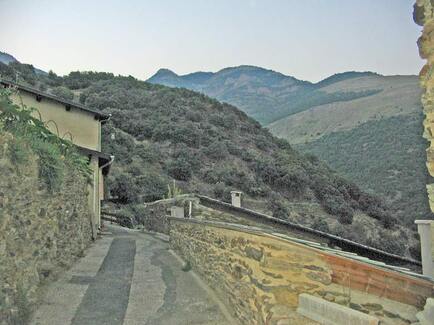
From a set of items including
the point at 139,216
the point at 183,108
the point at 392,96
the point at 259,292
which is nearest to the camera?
the point at 259,292

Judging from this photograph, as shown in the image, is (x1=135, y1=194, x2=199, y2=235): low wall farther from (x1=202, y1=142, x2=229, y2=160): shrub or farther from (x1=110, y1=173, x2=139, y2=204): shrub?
(x1=202, y1=142, x2=229, y2=160): shrub

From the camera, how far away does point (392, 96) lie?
247 ft

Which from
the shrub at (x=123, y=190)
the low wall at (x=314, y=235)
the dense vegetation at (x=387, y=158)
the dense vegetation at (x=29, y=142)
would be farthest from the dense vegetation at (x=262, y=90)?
the dense vegetation at (x=29, y=142)

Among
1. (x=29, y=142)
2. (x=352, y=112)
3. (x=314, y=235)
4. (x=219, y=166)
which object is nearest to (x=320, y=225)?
(x=219, y=166)

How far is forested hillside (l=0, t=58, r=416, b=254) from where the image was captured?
99.7 feet

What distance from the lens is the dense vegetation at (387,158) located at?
37781mm

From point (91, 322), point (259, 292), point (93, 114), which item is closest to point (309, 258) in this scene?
point (259, 292)

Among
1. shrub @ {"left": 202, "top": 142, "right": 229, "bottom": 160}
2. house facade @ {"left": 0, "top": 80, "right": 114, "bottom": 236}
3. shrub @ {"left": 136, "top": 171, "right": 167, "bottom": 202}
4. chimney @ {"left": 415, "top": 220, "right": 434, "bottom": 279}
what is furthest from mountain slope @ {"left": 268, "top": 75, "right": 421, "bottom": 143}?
chimney @ {"left": 415, "top": 220, "right": 434, "bottom": 279}

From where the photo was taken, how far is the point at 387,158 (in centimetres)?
4781

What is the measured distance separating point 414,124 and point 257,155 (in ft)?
83.7

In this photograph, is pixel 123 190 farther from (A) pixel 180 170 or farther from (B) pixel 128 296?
(B) pixel 128 296

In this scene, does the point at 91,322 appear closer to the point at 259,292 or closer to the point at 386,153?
the point at 259,292

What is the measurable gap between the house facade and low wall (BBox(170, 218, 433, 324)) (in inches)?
383

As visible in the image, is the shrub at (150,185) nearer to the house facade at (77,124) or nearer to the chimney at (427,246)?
the house facade at (77,124)
